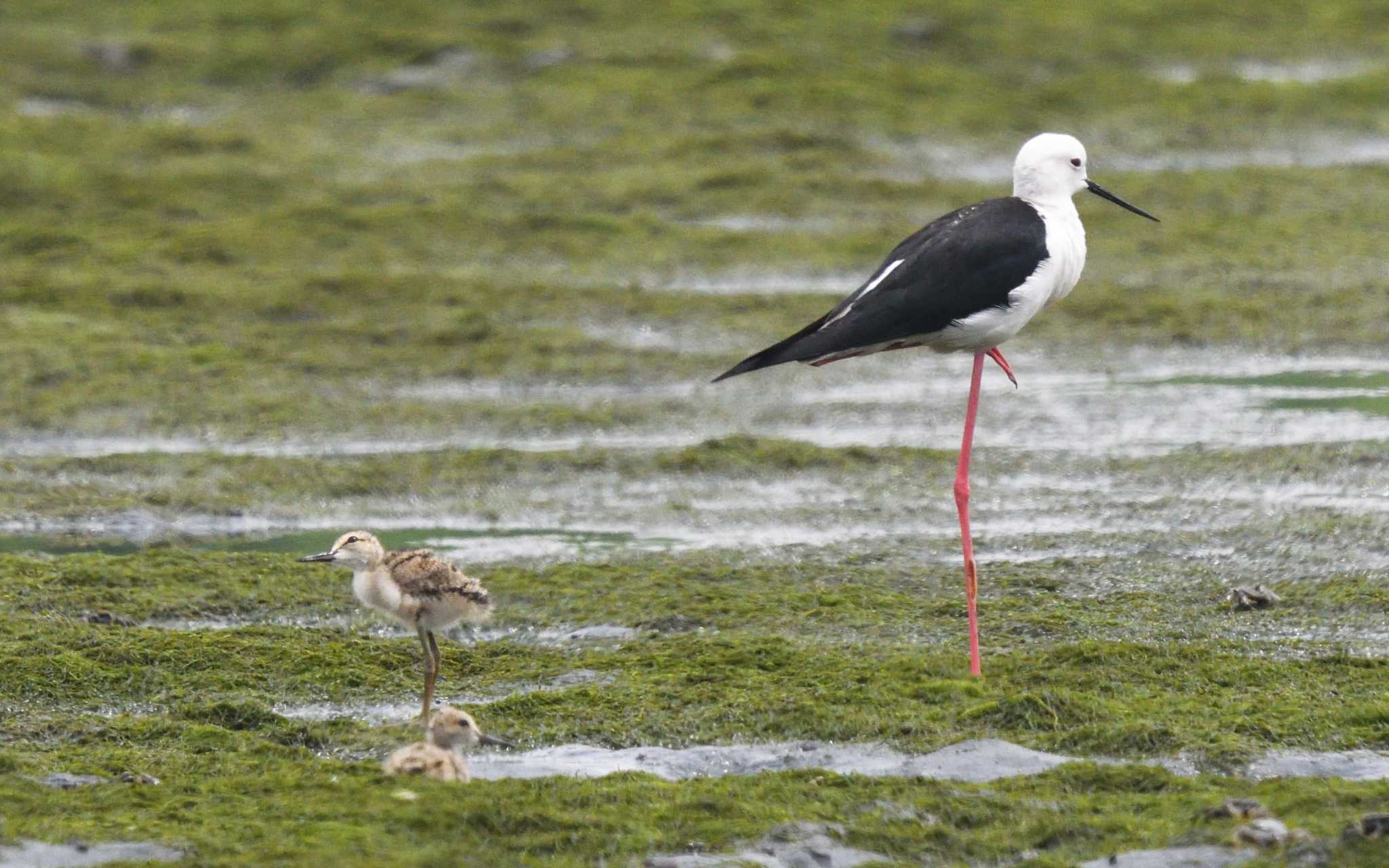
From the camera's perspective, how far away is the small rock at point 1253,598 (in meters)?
7.89

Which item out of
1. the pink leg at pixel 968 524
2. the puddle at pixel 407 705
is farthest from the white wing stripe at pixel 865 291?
the puddle at pixel 407 705

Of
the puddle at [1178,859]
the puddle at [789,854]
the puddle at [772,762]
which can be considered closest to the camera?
the puddle at [1178,859]

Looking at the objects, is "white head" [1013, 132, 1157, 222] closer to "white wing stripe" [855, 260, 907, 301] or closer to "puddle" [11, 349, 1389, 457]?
"white wing stripe" [855, 260, 907, 301]

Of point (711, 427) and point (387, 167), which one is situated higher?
point (387, 167)

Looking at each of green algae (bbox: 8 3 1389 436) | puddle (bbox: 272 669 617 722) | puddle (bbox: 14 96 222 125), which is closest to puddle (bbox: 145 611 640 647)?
puddle (bbox: 272 669 617 722)

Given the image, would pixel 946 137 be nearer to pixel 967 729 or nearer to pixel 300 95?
pixel 300 95

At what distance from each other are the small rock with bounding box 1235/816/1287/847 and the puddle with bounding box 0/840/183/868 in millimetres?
2679

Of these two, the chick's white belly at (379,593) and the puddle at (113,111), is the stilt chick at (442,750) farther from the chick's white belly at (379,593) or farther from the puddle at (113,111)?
the puddle at (113,111)

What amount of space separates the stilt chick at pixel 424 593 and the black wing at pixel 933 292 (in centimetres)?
147

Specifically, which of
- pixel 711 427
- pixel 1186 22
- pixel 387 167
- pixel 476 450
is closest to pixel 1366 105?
pixel 1186 22

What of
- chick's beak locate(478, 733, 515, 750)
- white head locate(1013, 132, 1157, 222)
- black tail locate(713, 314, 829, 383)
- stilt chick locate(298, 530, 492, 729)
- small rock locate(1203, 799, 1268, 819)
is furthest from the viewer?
white head locate(1013, 132, 1157, 222)

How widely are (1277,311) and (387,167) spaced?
26.3 ft

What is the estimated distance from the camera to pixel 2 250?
15.5m

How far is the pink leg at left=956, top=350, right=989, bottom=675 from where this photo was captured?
7.09m
